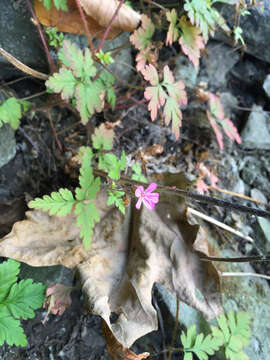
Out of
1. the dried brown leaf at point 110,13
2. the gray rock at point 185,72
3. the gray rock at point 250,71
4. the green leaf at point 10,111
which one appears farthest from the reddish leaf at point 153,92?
the gray rock at point 250,71

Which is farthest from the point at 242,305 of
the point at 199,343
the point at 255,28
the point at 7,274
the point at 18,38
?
the point at 18,38

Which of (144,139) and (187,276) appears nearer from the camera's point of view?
(187,276)

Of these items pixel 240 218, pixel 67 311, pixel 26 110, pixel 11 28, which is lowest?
pixel 67 311

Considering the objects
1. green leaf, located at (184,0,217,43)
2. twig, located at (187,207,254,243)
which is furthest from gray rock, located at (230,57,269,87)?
twig, located at (187,207,254,243)

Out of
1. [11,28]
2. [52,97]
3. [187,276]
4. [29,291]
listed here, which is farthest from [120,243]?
[11,28]

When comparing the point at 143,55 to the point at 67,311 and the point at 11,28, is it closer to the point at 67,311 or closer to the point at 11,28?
the point at 11,28

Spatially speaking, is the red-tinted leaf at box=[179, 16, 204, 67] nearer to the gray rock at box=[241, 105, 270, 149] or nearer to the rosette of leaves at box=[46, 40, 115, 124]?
the rosette of leaves at box=[46, 40, 115, 124]
